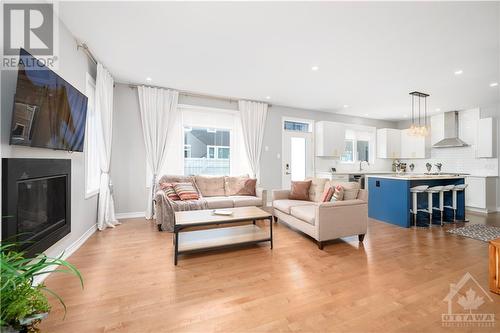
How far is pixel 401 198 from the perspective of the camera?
3936mm

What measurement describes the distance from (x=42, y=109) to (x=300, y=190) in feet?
12.1

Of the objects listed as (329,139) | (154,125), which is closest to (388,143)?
(329,139)

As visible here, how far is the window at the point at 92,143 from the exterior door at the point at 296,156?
13.5 feet

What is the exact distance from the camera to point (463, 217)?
4.36 m

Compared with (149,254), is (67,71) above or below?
above

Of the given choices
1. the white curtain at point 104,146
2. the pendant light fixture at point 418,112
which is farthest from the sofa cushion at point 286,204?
the white curtain at point 104,146

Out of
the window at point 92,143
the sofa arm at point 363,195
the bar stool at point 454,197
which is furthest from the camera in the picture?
the bar stool at point 454,197

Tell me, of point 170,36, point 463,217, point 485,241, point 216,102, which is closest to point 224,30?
point 170,36

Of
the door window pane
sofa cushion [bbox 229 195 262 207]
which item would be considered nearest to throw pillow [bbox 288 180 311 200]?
sofa cushion [bbox 229 195 262 207]

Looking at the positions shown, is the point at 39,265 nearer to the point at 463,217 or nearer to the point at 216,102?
the point at 216,102

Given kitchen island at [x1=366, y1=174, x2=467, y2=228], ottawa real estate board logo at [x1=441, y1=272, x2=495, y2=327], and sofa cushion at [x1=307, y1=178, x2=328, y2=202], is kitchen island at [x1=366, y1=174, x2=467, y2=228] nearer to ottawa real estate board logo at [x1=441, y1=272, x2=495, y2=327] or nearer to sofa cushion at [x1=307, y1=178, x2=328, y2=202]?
sofa cushion at [x1=307, y1=178, x2=328, y2=202]

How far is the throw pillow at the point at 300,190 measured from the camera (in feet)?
13.1

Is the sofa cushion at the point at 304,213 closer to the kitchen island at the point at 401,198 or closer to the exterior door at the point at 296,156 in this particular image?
the kitchen island at the point at 401,198

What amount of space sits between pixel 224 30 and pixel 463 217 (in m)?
5.78
